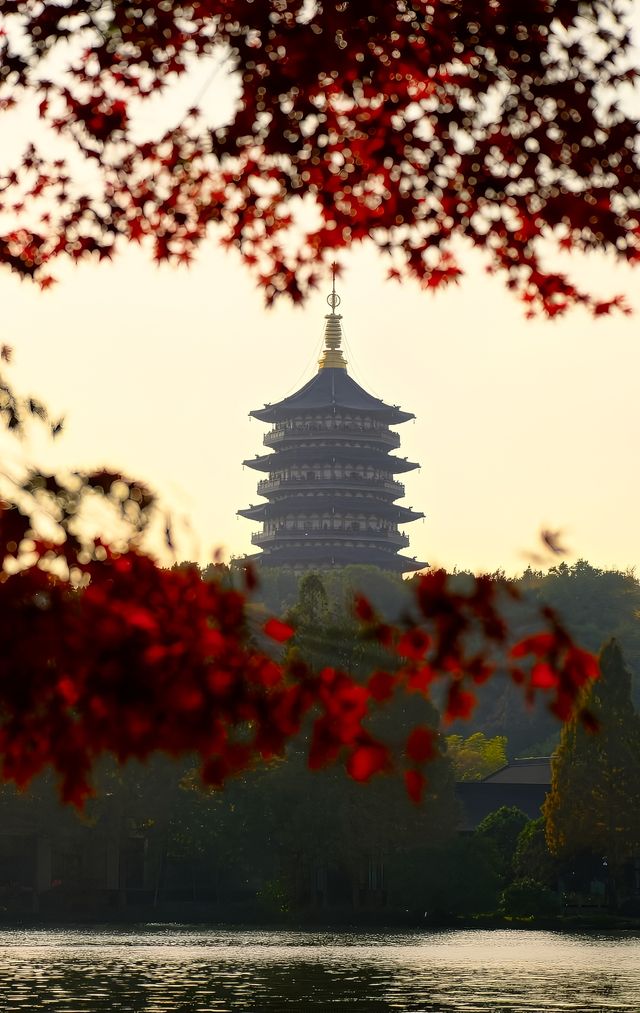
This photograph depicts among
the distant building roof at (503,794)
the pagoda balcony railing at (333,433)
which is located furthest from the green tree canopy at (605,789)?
the pagoda balcony railing at (333,433)

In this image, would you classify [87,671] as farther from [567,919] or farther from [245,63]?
[567,919]

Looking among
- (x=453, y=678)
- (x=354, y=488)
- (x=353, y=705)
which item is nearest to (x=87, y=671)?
(x=353, y=705)

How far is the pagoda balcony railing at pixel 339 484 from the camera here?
4454 inches

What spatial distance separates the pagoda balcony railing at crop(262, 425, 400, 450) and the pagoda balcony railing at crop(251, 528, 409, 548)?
6.12 m

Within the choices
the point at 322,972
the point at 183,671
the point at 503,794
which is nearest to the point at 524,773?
the point at 503,794

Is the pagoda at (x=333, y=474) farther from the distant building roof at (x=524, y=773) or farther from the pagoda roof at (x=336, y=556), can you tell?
the distant building roof at (x=524, y=773)

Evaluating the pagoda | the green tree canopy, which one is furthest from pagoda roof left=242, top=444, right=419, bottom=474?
the green tree canopy

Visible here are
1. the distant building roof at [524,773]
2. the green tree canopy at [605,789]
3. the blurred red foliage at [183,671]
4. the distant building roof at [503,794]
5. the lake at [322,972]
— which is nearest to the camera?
the blurred red foliage at [183,671]

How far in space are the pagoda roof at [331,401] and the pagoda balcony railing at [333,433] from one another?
114cm

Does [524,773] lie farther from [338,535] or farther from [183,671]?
[183,671]

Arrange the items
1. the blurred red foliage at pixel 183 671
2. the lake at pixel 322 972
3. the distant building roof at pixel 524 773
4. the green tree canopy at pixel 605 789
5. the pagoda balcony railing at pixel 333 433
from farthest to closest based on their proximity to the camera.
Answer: the pagoda balcony railing at pixel 333 433, the distant building roof at pixel 524 773, the green tree canopy at pixel 605 789, the lake at pixel 322 972, the blurred red foliage at pixel 183 671

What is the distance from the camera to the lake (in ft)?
85.5

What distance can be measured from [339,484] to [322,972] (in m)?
A: 81.8

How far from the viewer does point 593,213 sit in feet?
30.3
